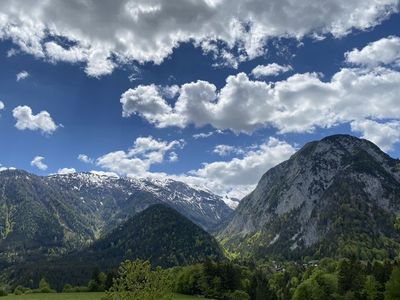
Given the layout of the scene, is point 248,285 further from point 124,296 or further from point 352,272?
point 124,296

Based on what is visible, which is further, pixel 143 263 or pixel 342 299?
pixel 342 299

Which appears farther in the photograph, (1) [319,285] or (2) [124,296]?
(1) [319,285]

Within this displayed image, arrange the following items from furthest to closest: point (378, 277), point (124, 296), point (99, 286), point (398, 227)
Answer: point (99, 286) < point (378, 277) < point (124, 296) < point (398, 227)

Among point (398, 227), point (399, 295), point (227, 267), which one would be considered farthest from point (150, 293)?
point (227, 267)

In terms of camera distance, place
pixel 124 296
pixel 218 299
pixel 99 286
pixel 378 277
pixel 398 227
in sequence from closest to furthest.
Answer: pixel 398 227
pixel 124 296
pixel 378 277
pixel 218 299
pixel 99 286

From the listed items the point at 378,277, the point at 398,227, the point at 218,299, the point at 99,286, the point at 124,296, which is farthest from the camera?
the point at 99,286

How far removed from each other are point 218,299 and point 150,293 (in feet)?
341

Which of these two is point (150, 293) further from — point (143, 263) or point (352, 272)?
point (352, 272)

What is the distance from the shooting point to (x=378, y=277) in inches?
5187

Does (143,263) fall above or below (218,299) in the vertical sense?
above

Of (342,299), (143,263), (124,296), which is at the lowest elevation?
(342,299)

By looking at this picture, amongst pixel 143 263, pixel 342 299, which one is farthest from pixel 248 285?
pixel 143 263

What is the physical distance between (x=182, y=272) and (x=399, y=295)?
106 meters

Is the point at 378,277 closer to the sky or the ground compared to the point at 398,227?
closer to the ground
